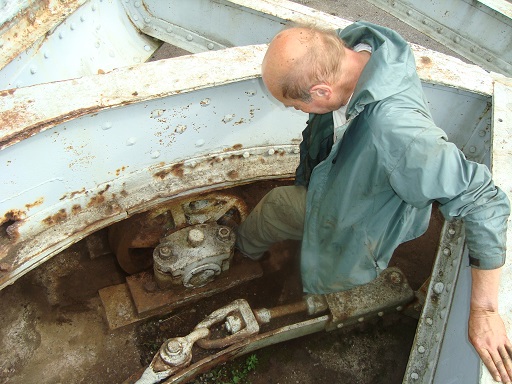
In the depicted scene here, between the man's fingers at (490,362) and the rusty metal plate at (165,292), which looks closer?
the man's fingers at (490,362)

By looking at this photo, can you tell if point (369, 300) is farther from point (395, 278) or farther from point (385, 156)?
point (385, 156)

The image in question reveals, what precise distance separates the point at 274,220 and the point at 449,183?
1194 mm

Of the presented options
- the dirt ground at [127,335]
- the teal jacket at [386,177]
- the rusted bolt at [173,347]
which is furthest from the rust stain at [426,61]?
the rusted bolt at [173,347]

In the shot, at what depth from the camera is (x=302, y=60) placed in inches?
64.8

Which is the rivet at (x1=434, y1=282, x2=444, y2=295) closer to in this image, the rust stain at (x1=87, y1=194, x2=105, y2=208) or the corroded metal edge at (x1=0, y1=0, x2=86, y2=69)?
the rust stain at (x1=87, y1=194, x2=105, y2=208)

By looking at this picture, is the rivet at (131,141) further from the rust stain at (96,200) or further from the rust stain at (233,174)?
the rust stain at (233,174)

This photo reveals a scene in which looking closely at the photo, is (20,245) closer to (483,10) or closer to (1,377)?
(1,377)

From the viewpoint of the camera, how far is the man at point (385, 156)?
1570 mm

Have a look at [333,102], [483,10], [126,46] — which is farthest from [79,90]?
[483,10]

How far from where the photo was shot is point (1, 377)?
249 cm

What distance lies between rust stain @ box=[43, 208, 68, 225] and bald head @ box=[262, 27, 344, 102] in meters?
1.07

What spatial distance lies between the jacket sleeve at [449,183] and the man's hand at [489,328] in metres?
0.07

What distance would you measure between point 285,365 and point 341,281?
0.74 meters

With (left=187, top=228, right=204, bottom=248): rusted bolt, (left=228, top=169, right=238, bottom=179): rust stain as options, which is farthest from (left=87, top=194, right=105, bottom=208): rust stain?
(left=228, top=169, right=238, bottom=179): rust stain
